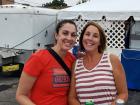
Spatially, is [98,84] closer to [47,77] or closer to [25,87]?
[47,77]

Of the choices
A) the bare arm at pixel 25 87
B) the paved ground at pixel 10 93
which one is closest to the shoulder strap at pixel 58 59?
the bare arm at pixel 25 87

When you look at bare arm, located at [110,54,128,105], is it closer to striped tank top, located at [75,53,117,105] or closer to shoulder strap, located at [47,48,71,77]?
striped tank top, located at [75,53,117,105]

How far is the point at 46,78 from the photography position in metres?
2.95

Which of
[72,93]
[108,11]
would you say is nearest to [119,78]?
[72,93]

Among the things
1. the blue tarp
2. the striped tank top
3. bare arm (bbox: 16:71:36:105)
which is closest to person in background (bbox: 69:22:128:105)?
the striped tank top

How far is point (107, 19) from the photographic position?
35.8 feet

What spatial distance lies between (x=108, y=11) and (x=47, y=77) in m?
8.07

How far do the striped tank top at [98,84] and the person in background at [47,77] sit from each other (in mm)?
127

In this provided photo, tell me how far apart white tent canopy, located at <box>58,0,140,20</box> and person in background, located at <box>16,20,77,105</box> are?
7.67m

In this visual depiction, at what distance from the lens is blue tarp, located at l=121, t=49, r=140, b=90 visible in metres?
9.77

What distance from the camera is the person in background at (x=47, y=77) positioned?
2.90m

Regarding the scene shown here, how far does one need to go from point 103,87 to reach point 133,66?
697 cm

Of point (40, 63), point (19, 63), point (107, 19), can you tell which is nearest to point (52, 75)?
point (40, 63)

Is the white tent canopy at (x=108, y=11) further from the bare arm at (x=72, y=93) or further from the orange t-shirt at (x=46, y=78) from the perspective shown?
the orange t-shirt at (x=46, y=78)
